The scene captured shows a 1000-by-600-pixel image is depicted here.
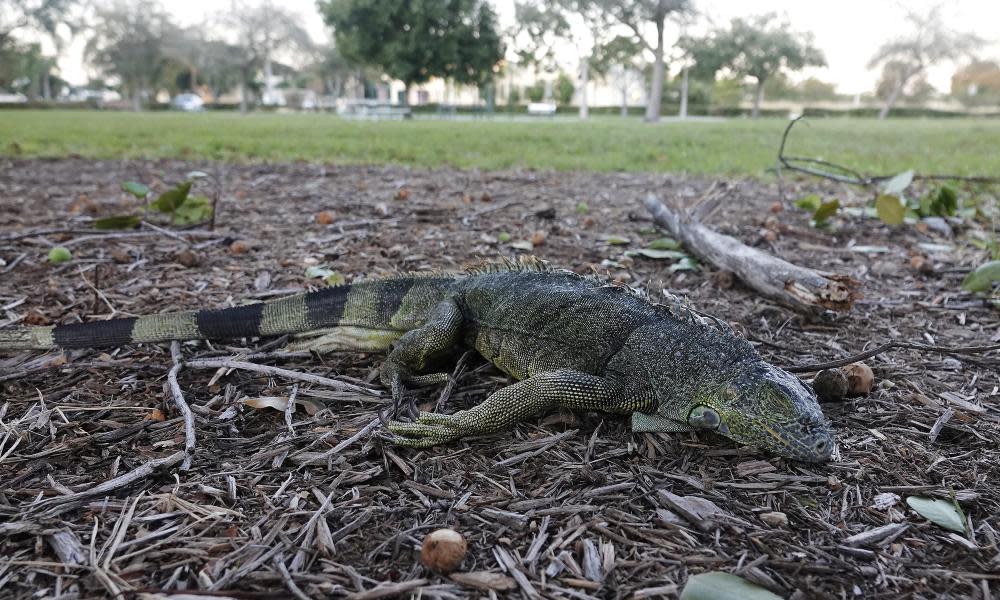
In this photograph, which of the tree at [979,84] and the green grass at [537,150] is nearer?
→ the green grass at [537,150]

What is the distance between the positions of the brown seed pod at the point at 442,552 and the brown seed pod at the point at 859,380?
2112 millimetres

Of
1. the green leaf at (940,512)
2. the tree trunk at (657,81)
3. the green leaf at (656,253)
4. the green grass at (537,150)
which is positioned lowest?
the green leaf at (940,512)

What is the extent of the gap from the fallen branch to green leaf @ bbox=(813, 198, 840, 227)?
5.94 feet

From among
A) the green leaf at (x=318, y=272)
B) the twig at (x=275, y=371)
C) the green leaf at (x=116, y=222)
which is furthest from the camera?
the green leaf at (x=116, y=222)

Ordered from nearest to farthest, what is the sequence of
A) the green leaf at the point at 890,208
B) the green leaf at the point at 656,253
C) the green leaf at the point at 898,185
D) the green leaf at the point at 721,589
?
the green leaf at the point at 721,589 → the green leaf at the point at 656,253 → the green leaf at the point at 890,208 → the green leaf at the point at 898,185

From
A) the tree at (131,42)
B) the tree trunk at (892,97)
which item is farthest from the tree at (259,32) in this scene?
the tree trunk at (892,97)

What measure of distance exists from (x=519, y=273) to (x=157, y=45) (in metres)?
80.1

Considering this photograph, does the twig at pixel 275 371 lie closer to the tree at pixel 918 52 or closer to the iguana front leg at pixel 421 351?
the iguana front leg at pixel 421 351

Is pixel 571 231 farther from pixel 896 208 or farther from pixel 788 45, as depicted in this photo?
pixel 788 45

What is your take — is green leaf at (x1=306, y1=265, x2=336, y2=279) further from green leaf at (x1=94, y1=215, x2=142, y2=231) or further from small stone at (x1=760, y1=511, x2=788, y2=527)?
small stone at (x1=760, y1=511, x2=788, y2=527)

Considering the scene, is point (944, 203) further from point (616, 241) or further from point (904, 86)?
point (904, 86)

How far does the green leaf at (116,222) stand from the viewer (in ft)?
18.2

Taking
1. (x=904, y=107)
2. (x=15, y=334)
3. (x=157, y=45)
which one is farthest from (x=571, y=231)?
(x=157, y=45)

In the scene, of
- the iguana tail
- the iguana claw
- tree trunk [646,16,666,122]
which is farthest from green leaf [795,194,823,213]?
tree trunk [646,16,666,122]
